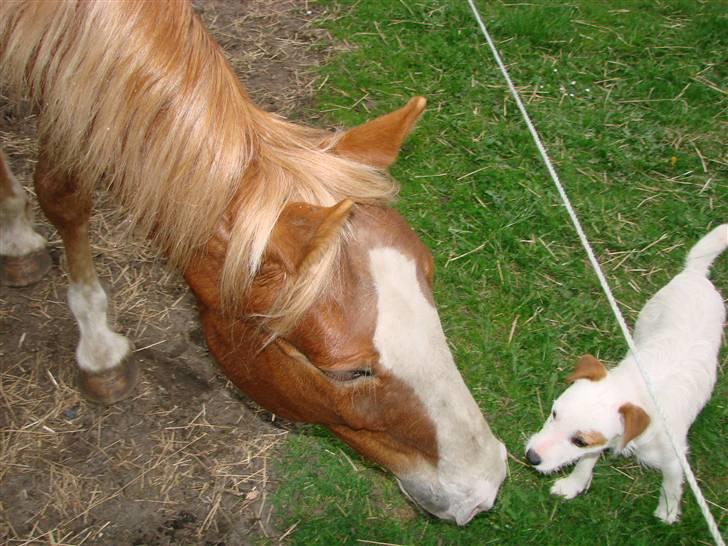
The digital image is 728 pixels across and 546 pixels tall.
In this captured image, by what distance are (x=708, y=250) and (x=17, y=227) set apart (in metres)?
3.44

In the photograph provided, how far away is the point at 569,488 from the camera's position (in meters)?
3.11

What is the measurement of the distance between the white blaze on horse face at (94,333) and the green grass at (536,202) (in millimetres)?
946

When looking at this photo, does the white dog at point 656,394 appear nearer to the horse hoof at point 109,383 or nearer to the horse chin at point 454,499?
the horse chin at point 454,499

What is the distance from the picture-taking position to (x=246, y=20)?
5.16m

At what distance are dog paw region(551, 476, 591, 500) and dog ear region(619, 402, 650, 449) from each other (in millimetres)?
588

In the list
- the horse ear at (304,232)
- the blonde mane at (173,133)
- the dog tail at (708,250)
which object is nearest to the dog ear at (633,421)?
the dog tail at (708,250)

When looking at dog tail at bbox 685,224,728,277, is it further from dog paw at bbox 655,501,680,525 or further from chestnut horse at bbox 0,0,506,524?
chestnut horse at bbox 0,0,506,524

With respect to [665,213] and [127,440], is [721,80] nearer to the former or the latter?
[665,213]

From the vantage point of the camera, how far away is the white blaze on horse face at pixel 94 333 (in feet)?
10.3

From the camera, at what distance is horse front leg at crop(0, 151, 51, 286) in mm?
3543

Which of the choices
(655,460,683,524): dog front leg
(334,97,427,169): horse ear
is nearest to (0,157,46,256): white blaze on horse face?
(334,97,427,169): horse ear

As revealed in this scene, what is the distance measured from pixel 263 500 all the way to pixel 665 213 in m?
2.85

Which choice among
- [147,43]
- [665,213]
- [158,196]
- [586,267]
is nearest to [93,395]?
[158,196]

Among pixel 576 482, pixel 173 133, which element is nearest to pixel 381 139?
pixel 173 133
